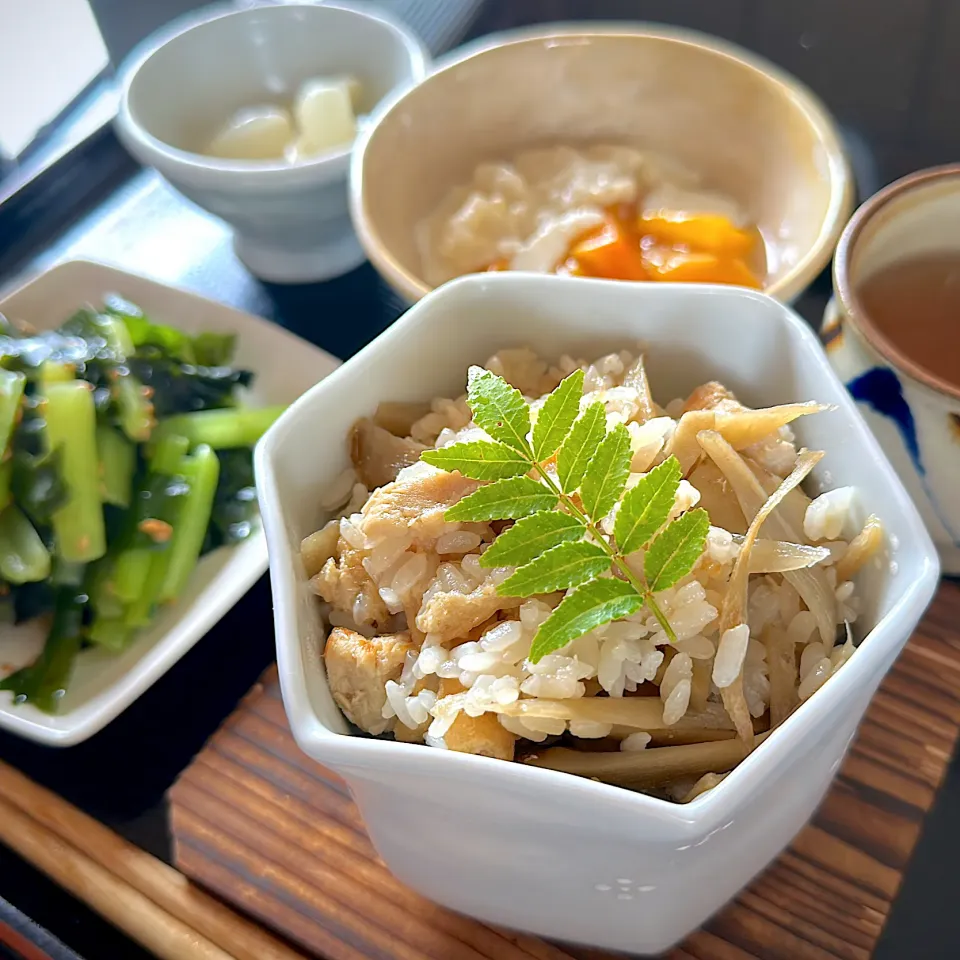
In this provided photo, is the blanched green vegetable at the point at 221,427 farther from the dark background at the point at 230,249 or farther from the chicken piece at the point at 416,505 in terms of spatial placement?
the chicken piece at the point at 416,505

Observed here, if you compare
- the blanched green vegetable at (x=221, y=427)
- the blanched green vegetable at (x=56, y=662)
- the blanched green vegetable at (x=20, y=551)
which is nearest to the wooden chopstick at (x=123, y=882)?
the blanched green vegetable at (x=56, y=662)

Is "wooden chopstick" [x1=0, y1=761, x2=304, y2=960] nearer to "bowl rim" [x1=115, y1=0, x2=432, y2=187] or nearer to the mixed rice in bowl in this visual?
the mixed rice in bowl

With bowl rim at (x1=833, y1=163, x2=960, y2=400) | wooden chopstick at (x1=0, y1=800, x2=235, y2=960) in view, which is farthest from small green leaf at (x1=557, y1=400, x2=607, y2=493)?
wooden chopstick at (x1=0, y1=800, x2=235, y2=960)

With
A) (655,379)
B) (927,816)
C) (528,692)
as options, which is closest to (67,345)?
(655,379)

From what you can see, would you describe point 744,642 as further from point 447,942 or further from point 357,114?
point 357,114

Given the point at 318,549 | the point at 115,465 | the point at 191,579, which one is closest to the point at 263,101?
the point at 115,465

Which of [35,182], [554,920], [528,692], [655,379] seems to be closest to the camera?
[528,692]

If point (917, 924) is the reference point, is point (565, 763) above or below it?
above

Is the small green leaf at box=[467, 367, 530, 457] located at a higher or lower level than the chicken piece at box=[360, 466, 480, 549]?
higher
